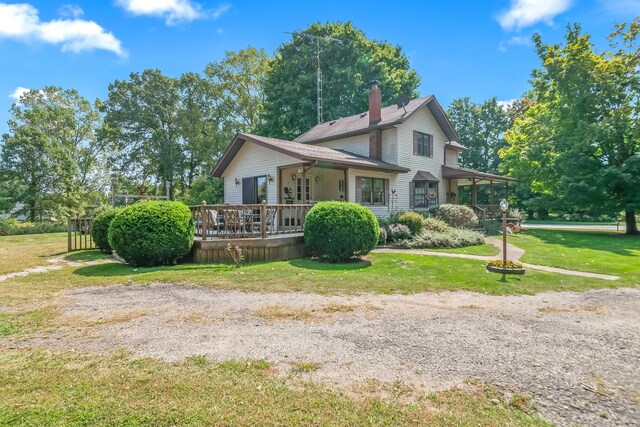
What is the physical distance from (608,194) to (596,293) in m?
17.2

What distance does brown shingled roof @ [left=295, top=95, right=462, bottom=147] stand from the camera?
58.8 ft

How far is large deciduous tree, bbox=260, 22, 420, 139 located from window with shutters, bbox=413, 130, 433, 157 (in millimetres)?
11503

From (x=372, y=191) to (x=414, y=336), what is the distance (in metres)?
12.8

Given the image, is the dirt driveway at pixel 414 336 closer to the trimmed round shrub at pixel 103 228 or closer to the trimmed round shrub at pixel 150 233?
the trimmed round shrub at pixel 150 233

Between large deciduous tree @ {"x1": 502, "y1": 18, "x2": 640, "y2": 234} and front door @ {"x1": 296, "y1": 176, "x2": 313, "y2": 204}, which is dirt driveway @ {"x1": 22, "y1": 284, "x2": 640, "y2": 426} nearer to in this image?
front door @ {"x1": 296, "y1": 176, "x2": 313, "y2": 204}

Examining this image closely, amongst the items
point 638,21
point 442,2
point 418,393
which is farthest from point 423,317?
point 638,21

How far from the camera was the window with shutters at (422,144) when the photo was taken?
61.6ft

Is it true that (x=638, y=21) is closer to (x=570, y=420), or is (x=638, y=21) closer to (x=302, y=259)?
(x=302, y=259)

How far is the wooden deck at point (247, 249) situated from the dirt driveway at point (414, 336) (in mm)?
3257

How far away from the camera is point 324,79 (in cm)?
2964

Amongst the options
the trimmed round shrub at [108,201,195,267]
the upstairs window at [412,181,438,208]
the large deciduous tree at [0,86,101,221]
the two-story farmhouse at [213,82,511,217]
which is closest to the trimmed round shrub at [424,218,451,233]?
the two-story farmhouse at [213,82,511,217]

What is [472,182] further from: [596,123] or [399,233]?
[399,233]

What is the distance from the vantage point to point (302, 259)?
1045cm

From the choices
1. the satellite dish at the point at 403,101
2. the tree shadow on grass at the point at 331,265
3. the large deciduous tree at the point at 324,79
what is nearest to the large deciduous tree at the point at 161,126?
the large deciduous tree at the point at 324,79
